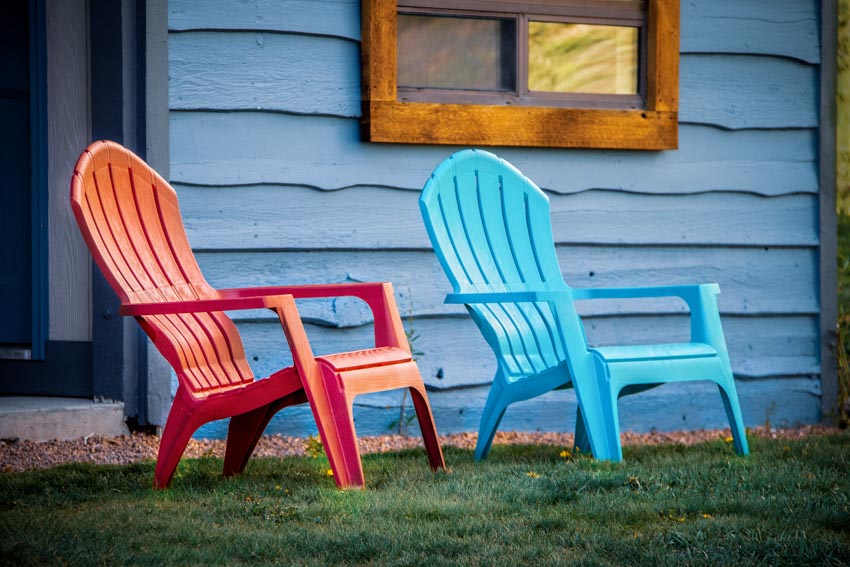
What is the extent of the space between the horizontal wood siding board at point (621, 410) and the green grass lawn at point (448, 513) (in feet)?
2.09

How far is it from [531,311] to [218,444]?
1.28m

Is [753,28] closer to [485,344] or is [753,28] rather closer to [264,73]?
[485,344]

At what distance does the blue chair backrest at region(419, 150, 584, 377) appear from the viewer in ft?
11.7

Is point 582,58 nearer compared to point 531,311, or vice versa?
point 531,311

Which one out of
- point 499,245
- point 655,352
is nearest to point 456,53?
point 499,245

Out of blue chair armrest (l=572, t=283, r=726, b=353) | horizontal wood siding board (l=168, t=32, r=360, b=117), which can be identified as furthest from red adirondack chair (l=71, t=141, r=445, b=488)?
blue chair armrest (l=572, t=283, r=726, b=353)

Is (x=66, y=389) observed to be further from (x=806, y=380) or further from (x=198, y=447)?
(x=806, y=380)

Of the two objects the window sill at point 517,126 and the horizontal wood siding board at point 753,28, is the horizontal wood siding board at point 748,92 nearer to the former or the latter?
the horizontal wood siding board at point 753,28

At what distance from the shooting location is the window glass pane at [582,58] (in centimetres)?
452

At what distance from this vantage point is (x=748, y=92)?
4.72 m

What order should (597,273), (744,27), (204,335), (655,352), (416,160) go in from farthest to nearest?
(744,27)
(597,273)
(416,160)
(655,352)
(204,335)

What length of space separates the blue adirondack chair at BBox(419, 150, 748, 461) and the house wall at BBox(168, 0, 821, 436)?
1.77 ft

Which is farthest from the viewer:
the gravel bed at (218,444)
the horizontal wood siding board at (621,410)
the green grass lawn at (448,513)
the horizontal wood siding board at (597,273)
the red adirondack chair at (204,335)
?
the horizontal wood siding board at (621,410)

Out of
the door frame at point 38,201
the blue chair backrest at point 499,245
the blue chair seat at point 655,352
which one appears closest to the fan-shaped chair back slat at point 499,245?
the blue chair backrest at point 499,245
